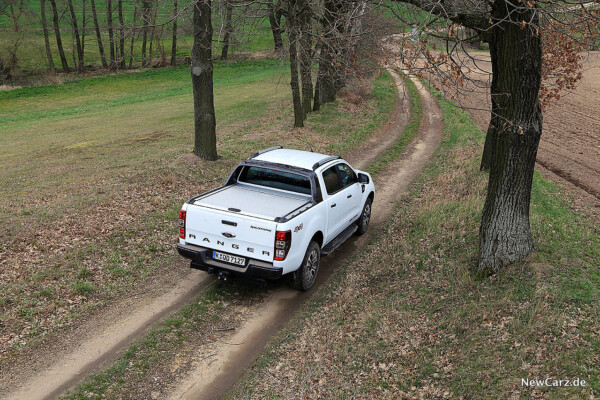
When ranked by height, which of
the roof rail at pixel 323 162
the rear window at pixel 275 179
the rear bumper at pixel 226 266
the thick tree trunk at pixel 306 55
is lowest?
the rear bumper at pixel 226 266

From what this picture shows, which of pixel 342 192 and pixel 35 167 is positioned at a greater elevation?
pixel 342 192

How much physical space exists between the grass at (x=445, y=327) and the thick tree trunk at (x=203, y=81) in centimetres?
722

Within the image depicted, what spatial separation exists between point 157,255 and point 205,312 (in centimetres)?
246

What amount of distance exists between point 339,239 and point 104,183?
703cm

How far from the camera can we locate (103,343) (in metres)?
6.98

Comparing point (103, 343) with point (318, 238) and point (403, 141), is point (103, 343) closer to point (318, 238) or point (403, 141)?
point (318, 238)

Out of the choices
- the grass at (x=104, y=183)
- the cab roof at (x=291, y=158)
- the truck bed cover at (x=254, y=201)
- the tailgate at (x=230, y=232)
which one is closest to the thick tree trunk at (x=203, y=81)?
the grass at (x=104, y=183)

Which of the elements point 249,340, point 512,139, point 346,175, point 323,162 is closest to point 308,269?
point 249,340

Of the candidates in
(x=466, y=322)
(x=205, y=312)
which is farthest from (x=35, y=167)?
(x=466, y=322)

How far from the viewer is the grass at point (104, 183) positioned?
8266 mm

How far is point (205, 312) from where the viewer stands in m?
7.80

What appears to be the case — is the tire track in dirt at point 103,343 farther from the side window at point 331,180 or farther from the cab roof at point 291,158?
the cab roof at point 291,158

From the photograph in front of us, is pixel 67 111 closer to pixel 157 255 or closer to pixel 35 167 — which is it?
pixel 35 167

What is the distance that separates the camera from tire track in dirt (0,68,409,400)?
607 centimetres
